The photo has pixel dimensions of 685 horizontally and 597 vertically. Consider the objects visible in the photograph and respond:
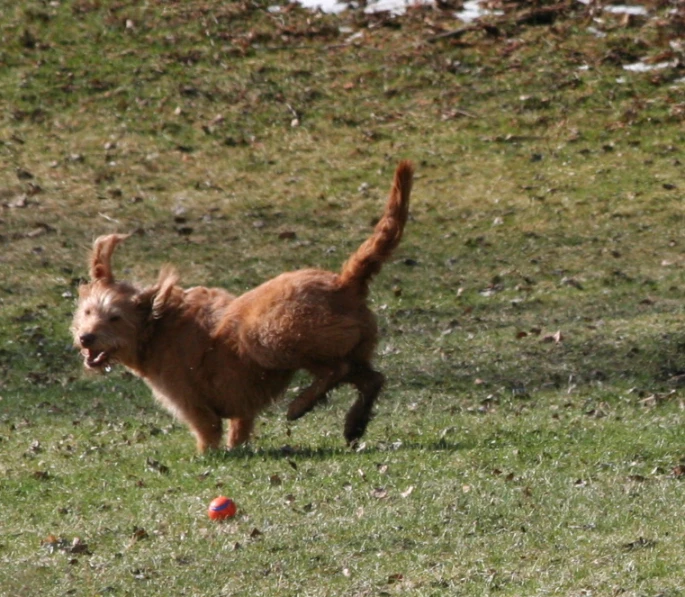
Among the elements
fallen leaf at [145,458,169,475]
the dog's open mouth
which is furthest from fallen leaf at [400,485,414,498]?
the dog's open mouth

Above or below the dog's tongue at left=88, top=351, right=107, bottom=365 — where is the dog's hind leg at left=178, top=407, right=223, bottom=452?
below

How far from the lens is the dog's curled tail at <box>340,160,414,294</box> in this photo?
8.84m

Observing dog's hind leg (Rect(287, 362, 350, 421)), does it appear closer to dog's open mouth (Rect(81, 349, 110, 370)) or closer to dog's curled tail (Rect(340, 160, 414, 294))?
dog's curled tail (Rect(340, 160, 414, 294))

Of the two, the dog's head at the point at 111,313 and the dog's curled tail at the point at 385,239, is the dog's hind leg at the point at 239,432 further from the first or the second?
the dog's curled tail at the point at 385,239

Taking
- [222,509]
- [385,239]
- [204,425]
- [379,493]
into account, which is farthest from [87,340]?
[379,493]

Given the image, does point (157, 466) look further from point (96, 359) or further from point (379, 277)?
point (379, 277)

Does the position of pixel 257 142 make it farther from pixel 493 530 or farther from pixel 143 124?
pixel 493 530

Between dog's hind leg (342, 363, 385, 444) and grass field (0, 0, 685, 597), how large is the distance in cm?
24

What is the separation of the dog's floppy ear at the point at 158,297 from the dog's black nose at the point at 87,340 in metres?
0.42

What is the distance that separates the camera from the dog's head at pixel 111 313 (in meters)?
9.33

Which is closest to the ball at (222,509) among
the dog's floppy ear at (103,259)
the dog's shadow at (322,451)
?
the dog's shadow at (322,451)

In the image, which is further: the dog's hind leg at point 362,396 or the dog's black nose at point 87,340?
the dog's black nose at point 87,340

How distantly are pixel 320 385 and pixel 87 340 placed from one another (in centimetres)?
169

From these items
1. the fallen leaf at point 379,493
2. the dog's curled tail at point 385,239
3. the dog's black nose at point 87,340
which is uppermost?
the dog's curled tail at point 385,239
